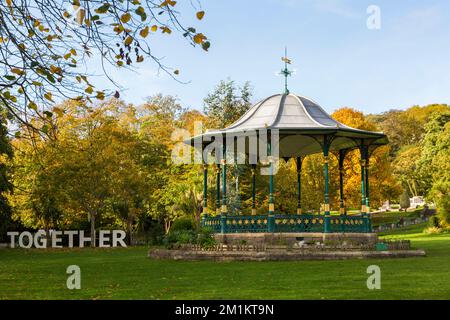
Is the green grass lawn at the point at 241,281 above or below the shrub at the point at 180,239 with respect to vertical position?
below

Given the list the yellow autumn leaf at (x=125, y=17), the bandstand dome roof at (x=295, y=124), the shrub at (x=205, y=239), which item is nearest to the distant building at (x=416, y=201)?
the bandstand dome roof at (x=295, y=124)

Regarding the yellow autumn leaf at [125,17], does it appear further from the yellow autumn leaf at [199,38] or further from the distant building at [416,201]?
the distant building at [416,201]

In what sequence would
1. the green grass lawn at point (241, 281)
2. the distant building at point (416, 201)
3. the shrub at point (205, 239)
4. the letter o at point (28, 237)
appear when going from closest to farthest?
the green grass lawn at point (241, 281) → the shrub at point (205, 239) → the letter o at point (28, 237) → the distant building at point (416, 201)

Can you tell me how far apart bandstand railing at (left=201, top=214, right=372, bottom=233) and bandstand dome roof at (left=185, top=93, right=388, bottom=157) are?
130 inches

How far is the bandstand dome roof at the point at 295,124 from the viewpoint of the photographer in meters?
22.2

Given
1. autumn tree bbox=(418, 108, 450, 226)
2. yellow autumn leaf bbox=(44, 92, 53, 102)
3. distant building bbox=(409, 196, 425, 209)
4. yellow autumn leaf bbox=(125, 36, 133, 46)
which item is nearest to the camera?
yellow autumn leaf bbox=(125, 36, 133, 46)

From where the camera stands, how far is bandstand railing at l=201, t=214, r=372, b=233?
72.9ft

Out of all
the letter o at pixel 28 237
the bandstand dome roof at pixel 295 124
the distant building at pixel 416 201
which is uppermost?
the bandstand dome roof at pixel 295 124

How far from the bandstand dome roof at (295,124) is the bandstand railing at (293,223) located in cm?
331

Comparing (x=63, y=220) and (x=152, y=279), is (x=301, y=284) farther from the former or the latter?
(x=63, y=220)

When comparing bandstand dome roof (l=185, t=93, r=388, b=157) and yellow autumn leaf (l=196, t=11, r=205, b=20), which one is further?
bandstand dome roof (l=185, t=93, r=388, b=157)

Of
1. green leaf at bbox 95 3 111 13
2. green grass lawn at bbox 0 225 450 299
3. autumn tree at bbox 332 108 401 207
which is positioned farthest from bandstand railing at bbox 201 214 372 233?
autumn tree at bbox 332 108 401 207

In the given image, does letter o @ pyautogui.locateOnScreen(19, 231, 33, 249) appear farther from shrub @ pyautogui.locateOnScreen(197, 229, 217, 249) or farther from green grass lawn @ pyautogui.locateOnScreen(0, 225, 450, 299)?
green grass lawn @ pyautogui.locateOnScreen(0, 225, 450, 299)
